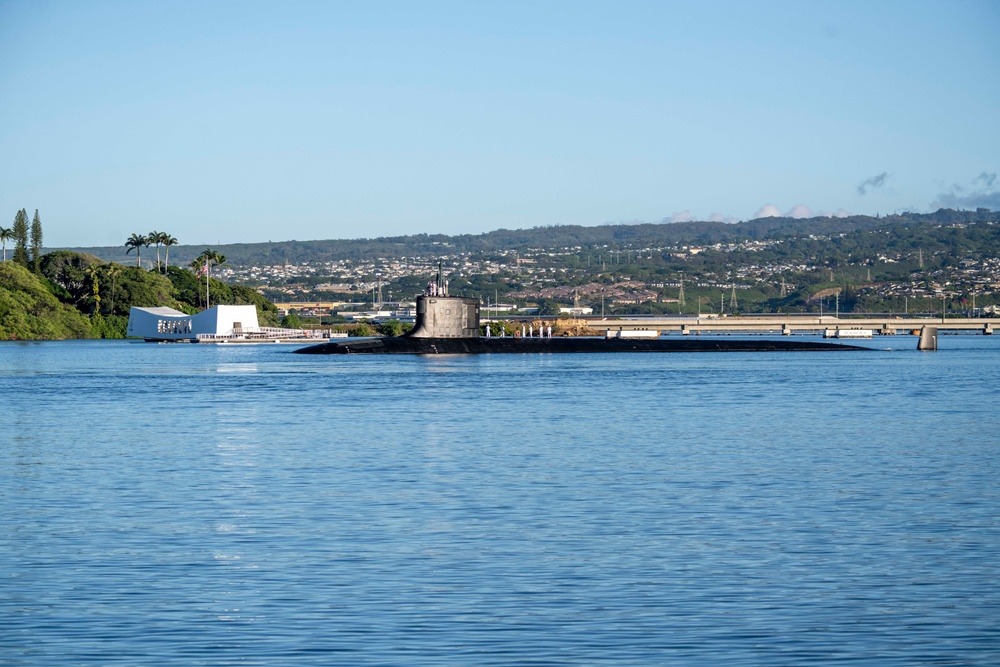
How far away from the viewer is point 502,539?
1538 centimetres

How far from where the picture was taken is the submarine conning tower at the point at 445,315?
72.6m

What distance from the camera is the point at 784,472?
72.0ft

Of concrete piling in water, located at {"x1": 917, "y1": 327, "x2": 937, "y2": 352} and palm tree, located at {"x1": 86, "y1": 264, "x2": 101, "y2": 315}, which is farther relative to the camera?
palm tree, located at {"x1": 86, "y1": 264, "x2": 101, "y2": 315}

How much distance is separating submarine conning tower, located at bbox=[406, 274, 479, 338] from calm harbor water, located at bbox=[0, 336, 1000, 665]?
122 feet

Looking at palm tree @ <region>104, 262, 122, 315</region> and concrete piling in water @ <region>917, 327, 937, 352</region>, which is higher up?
palm tree @ <region>104, 262, 122, 315</region>

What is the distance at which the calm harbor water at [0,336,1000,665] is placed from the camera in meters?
10.7

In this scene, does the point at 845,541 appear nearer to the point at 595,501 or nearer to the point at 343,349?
the point at 595,501

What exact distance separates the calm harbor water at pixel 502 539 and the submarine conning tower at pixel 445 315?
37.1m

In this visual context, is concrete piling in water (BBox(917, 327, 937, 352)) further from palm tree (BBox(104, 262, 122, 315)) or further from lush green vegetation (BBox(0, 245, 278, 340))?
palm tree (BBox(104, 262, 122, 315))

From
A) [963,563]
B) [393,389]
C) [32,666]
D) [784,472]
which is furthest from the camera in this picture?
[393,389]

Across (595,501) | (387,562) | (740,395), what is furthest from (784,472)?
(740,395)

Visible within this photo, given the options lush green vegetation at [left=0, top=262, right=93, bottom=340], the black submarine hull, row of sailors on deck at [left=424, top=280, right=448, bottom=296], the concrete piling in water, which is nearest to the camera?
row of sailors on deck at [left=424, top=280, right=448, bottom=296]

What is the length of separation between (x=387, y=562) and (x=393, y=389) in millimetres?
35356

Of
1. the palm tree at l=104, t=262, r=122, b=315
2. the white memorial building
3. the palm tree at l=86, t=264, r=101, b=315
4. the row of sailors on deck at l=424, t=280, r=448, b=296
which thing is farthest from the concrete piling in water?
the palm tree at l=86, t=264, r=101, b=315
